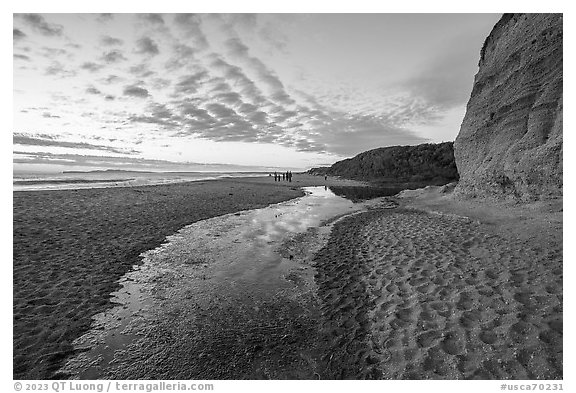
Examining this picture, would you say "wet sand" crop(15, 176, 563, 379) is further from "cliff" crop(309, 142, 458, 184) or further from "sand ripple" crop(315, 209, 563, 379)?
"cliff" crop(309, 142, 458, 184)

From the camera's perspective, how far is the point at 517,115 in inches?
624

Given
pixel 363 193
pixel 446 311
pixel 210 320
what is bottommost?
pixel 210 320

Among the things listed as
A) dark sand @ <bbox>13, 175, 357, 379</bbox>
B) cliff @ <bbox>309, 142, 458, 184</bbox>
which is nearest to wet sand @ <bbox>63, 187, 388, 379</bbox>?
dark sand @ <bbox>13, 175, 357, 379</bbox>

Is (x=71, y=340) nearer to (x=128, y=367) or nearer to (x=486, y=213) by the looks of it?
(x=128, y=367)

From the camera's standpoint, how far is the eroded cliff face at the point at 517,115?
42.5ft

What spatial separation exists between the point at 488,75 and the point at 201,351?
24872 mm

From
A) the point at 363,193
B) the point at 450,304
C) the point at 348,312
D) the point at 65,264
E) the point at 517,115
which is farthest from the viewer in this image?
the point at 363,193

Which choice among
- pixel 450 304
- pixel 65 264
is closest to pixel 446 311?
pixel 450 304

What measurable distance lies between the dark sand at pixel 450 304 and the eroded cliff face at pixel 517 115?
2771 mm

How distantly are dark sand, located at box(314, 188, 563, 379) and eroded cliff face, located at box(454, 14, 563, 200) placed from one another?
2.77m

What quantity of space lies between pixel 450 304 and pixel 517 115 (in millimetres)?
15866

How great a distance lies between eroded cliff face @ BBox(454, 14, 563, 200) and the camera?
12.9 m

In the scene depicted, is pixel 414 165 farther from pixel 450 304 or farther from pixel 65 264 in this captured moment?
pixel 65 264

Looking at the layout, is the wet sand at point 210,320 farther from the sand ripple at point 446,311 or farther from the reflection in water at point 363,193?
the reflection in water at point 363,193
